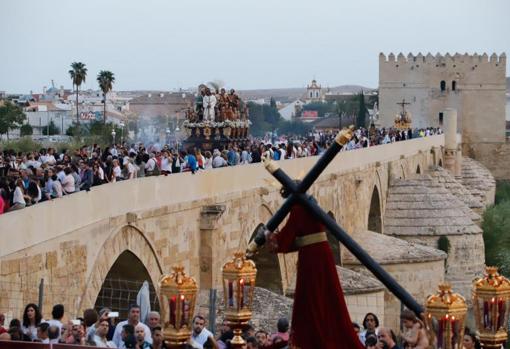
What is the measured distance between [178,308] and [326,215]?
1.04 meters

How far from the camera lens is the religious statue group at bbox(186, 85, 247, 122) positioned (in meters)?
26.1

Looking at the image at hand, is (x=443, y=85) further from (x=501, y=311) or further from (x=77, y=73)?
(x=501, y=311)

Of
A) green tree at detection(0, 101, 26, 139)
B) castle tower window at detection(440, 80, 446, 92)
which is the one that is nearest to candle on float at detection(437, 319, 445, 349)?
green tree at detection(0, 101, 26, 139)

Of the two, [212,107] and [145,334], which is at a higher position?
[212,107]

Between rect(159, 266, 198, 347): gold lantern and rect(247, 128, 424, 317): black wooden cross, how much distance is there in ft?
2.19

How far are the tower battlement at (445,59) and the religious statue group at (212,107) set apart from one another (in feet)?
147

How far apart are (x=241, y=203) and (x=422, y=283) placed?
1378 cm

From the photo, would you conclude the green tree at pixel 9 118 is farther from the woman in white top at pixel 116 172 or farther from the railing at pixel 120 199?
the woman in white top at pixel 116 172

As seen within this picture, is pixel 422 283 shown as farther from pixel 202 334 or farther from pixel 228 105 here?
pixel 202 334

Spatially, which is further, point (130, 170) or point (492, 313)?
point (130, 170)

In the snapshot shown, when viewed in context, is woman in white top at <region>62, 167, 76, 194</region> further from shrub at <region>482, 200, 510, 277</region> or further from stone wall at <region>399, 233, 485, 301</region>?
shrub at <region>482, 200, 510, 277</region>

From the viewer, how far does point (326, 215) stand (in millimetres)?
6883

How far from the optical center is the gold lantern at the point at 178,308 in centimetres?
639

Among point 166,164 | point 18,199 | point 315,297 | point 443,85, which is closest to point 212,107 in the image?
point 166,164
